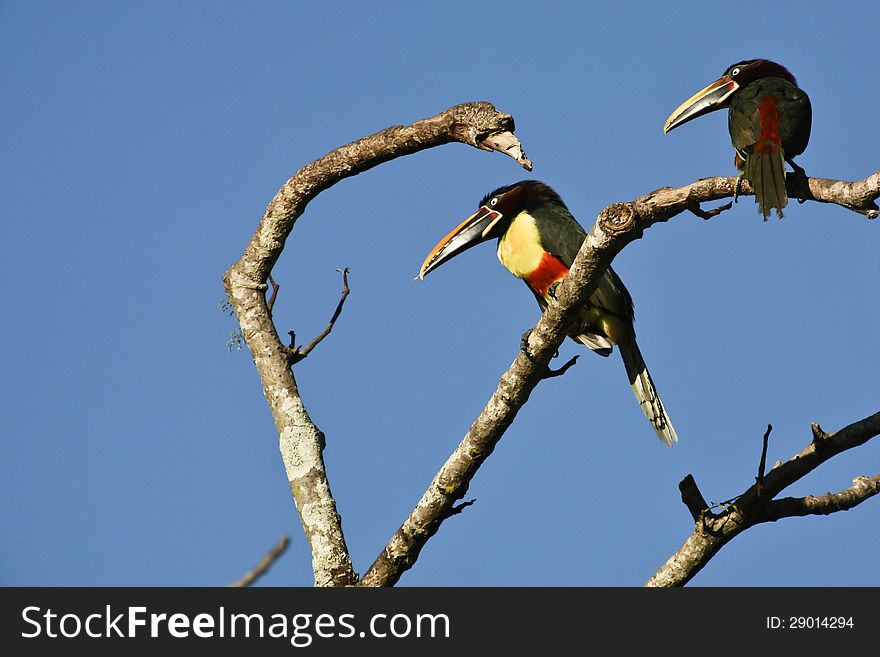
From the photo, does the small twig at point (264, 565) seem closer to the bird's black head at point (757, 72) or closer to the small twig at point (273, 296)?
the small twig at point (273, 296)

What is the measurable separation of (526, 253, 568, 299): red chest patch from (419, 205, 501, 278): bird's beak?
0.49 metres

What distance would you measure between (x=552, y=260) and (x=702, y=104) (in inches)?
61.4

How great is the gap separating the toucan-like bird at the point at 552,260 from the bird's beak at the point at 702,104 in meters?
1.02

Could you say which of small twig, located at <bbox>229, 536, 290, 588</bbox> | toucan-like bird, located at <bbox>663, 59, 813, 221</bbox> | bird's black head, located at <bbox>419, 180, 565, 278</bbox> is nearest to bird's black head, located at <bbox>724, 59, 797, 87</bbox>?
toucan-like bird, located at <bbox>663, 59, 813, 221</bbox>

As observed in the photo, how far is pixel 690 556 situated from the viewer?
4922mm

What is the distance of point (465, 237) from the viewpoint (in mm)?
7621

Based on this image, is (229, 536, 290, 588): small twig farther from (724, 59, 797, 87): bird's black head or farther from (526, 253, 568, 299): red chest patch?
(724, 59, 797, 87): bird's black head

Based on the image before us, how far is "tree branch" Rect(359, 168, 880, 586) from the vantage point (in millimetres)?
4621

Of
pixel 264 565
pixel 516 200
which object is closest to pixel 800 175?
pixel 516 200

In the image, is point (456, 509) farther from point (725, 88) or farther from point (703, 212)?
point (725, 88)
